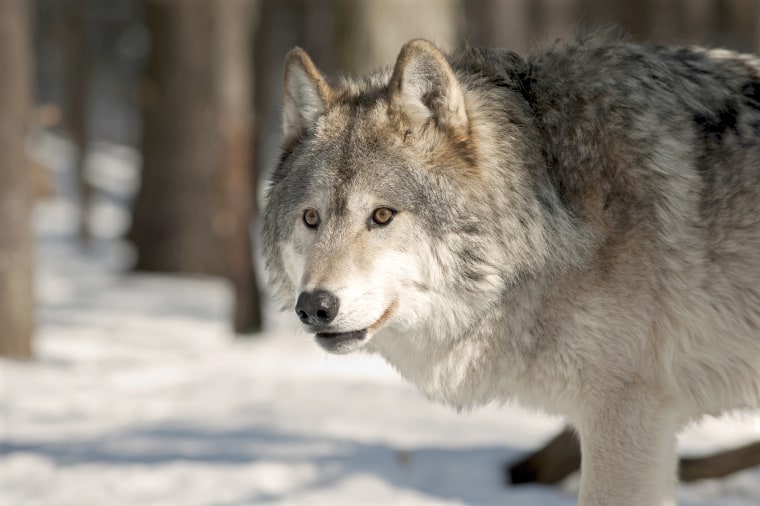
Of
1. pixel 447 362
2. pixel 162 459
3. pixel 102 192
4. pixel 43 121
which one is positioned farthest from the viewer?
pixel 102 192

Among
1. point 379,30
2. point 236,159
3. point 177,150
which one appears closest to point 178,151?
point 177,150

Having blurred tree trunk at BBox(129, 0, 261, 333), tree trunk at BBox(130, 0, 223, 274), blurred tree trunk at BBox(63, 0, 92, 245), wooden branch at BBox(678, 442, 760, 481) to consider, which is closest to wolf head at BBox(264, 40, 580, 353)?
wooden branch at BBox(678, 442, 760, 481)

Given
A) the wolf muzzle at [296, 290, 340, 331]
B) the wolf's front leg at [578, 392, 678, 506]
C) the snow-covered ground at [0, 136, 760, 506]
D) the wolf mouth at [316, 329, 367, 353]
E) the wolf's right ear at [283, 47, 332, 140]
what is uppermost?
the wolf's right ear at [283, 47, 332, 140]

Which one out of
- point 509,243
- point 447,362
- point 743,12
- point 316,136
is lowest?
point 743,12

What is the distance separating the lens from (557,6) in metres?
25.2

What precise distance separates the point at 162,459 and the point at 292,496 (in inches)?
37.4

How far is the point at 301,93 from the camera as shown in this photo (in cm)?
380

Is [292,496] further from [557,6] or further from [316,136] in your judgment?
[557,6]

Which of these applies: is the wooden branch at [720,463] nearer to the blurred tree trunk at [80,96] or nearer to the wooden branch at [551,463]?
the wooden branch at [551,463]

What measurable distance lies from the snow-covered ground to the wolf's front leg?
2.04 ft

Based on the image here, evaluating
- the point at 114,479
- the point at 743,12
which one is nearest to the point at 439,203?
the point at 114,479

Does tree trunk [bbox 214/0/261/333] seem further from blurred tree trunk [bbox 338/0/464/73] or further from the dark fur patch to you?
the dark fur patch

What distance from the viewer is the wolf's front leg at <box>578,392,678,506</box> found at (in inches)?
128

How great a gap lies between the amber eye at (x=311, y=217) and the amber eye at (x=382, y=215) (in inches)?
9.7
